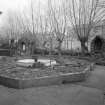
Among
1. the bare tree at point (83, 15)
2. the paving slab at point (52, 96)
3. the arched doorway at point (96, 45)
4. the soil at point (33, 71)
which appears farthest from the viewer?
the arched doorway at point (96, 45)

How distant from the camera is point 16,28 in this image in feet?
62.9

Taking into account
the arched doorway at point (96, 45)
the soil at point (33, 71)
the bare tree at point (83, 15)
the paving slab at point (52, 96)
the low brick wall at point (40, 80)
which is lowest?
the paving slab at point (52, 96)

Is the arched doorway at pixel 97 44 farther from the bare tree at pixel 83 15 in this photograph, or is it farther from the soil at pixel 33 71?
the soil at pixel 33 71

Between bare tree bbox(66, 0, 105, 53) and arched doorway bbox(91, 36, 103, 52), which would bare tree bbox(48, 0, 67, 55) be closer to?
bare tree bbox(66, 0, 105, 53)

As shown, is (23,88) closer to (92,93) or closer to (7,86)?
(7,86)

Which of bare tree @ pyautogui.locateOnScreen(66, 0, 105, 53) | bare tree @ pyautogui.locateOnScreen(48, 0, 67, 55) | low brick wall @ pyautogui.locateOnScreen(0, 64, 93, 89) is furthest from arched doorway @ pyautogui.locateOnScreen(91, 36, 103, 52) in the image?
low brick wall @ pyautogui.locateOnScreen(0, 64, 93, 89)

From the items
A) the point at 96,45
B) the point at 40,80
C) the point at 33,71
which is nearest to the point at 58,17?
the point at 96,45

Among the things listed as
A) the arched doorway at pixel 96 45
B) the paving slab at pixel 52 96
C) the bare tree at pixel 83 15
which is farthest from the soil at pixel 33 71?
the arched doorway at pixel 96 45

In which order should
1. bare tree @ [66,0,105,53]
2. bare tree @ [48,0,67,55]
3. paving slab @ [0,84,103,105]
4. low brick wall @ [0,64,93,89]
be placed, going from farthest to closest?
bare tree @ [48,0,67,55]
bare tree @ [66,0,105,53]
low brick wall @ [0,64,93,89]
paving slab @ [0,84,103,105]

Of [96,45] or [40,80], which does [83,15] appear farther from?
[40,80]

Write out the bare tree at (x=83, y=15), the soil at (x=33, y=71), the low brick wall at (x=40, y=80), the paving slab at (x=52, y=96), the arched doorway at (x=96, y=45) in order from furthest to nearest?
the arched doorway at (x=96, y=45), the bare tree at (x=83, y=15), the soil at (x=33, y=71), the low brick wall at (x=40, y=80), the paving slab at (x=52, y=96)

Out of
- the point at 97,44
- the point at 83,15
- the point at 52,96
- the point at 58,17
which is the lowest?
the point at 52,96

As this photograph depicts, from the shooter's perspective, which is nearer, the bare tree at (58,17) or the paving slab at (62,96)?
the paving slab at (62,96)

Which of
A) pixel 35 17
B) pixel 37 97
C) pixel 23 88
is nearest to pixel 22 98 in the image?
pixel 37 97
